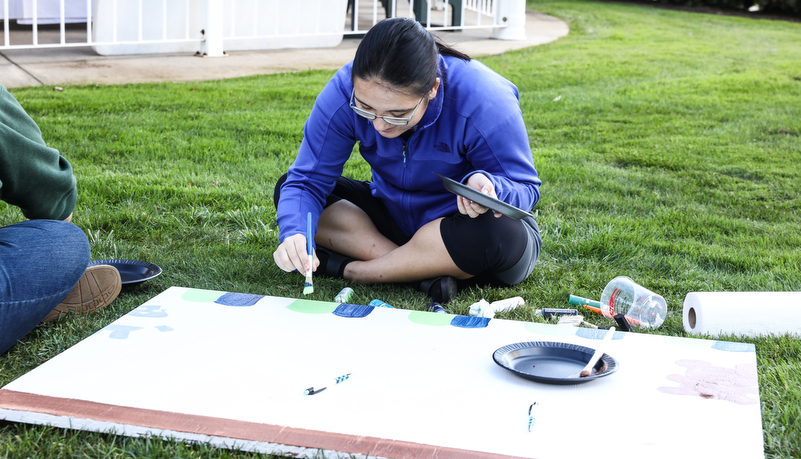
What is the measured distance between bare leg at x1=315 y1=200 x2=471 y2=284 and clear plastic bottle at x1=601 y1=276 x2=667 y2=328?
43cm

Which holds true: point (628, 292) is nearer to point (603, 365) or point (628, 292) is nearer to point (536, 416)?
point (603, 365)

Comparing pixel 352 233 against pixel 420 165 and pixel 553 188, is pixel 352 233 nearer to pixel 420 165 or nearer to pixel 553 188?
pixel 420 165

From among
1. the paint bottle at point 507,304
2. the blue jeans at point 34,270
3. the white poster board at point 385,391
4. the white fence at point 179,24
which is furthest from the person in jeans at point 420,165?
the white fence at point 179,24

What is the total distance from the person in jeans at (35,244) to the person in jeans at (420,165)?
1.77 feet

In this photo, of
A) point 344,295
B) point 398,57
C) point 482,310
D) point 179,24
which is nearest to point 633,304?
point 482,310

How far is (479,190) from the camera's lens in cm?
195

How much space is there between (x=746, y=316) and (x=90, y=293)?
182cm

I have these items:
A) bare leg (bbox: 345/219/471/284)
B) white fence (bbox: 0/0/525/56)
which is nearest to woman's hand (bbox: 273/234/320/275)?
bare leg (bbox: 345/219/471/284)

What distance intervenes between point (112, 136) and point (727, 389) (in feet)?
11.5

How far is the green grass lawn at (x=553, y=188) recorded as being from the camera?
212 centimetres

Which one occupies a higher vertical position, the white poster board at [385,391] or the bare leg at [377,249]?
the bare leg at [377,249]

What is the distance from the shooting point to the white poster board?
4.57ft

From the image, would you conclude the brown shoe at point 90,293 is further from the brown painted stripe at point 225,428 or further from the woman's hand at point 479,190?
the woman's hand at point 479,190

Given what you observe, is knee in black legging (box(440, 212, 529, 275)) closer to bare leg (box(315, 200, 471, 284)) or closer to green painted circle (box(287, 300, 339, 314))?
bare leg (box(315, 200, 471, 284))
